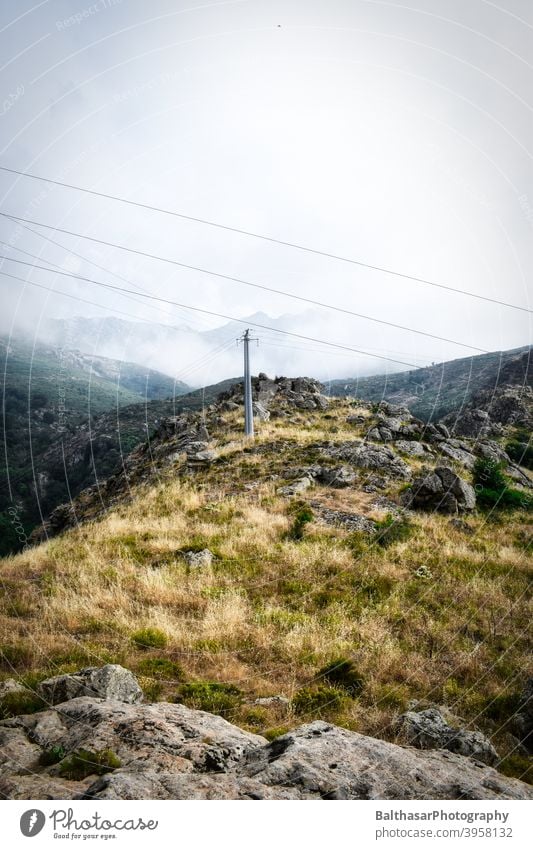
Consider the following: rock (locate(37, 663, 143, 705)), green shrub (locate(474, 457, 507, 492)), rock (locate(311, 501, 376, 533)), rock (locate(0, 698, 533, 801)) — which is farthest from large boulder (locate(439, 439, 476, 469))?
rock (locate(37, 663, 143, 705))

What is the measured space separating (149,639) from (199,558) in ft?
12.4

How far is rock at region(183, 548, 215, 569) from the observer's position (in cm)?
987

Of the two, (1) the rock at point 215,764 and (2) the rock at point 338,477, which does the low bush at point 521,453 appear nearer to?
(2) the rock at point 338,477

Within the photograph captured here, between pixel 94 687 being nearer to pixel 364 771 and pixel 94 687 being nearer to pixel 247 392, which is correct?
pixel 364 771

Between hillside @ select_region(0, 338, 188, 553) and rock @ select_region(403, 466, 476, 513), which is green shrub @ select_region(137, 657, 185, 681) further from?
hillside @ select_region(0, 338, 188, 553)

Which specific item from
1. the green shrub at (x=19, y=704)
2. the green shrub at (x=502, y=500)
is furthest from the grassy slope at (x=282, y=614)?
the green shrub at (x=502, y=500)

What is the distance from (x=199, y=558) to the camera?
10.1 metres

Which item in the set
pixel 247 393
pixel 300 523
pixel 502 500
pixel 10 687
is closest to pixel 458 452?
pixel 502 500

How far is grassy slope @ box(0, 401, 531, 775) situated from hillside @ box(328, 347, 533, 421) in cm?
7139

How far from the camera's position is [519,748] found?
465 centimetres

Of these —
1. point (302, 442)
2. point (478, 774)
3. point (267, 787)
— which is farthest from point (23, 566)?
point (302, 442)

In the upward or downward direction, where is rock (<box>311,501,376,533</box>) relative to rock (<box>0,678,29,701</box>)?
downward

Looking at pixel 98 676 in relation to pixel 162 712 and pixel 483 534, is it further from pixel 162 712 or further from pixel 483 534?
pixel 483 534
